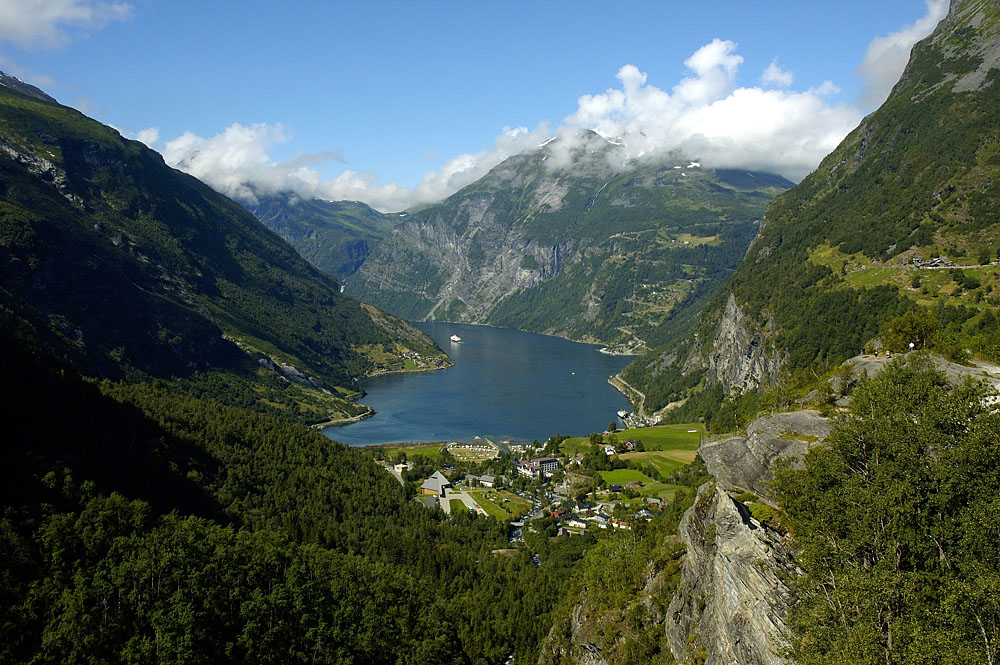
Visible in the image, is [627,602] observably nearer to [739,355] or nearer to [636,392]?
[739,355]

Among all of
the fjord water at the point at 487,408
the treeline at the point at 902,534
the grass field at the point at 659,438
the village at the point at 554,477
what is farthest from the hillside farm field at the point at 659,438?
the treeline at the point at 902,534

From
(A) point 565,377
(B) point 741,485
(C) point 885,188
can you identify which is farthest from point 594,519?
(A) point 565,377

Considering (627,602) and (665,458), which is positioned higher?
(627,602)

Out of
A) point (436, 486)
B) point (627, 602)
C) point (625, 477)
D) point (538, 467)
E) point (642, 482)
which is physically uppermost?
point (627, 602)

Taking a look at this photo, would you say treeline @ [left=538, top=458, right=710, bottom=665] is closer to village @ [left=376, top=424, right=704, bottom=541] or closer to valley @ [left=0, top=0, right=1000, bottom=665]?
valley @ [left=0, top=0, right=1000, bottom=665]

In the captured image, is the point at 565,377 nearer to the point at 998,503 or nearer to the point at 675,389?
the point at 675,389

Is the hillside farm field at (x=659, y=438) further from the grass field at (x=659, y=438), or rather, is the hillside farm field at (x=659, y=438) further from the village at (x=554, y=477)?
the village at (x=554, y=477)

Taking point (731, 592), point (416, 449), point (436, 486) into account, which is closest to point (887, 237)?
point (436, 486)
